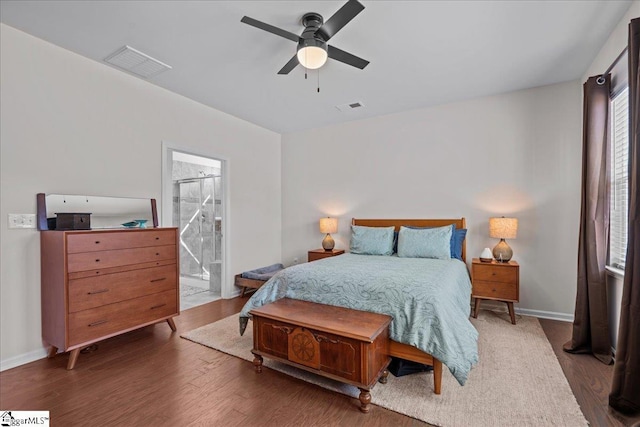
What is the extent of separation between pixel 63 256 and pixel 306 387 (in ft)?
7.13

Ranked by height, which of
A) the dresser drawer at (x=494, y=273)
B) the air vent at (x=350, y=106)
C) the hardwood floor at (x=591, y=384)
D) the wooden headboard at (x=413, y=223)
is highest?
the air vent at (x=350, y=106)

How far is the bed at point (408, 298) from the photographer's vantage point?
1970mm

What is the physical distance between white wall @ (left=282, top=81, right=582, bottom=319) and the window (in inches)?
28.5

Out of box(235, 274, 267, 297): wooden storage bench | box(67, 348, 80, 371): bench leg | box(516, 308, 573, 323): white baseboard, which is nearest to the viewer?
box(67, 348, 80, 371): bench leg

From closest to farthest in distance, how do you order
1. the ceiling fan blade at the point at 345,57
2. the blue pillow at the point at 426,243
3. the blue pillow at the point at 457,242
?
the ceiling fan blade at the point at 345,57, the blue pillow at the point at 426,243, the blue pillow at the point at 457,242

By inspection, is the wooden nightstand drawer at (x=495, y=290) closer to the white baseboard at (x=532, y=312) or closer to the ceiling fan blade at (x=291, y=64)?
the white baseboard at (x=532, y=312)

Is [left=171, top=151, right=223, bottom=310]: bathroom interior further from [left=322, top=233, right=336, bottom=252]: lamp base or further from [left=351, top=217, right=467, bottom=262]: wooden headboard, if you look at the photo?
[left=351, top=217, right=467, bottom=262]: wooden headboard

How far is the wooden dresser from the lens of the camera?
2.37m

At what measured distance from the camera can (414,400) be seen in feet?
6.40

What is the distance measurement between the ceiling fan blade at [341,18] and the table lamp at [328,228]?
9.58 ft

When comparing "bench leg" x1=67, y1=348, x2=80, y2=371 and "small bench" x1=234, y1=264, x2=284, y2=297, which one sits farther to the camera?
"small bench" x1=234, y1=264, x2=284, y2=297

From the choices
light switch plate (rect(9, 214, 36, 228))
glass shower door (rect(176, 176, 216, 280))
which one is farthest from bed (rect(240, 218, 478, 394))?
glass shower door (rect(176, 176, 216, 280))

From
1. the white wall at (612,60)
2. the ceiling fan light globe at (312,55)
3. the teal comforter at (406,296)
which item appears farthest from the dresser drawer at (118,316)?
the white wall at (612,60)

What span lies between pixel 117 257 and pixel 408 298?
2572mm
